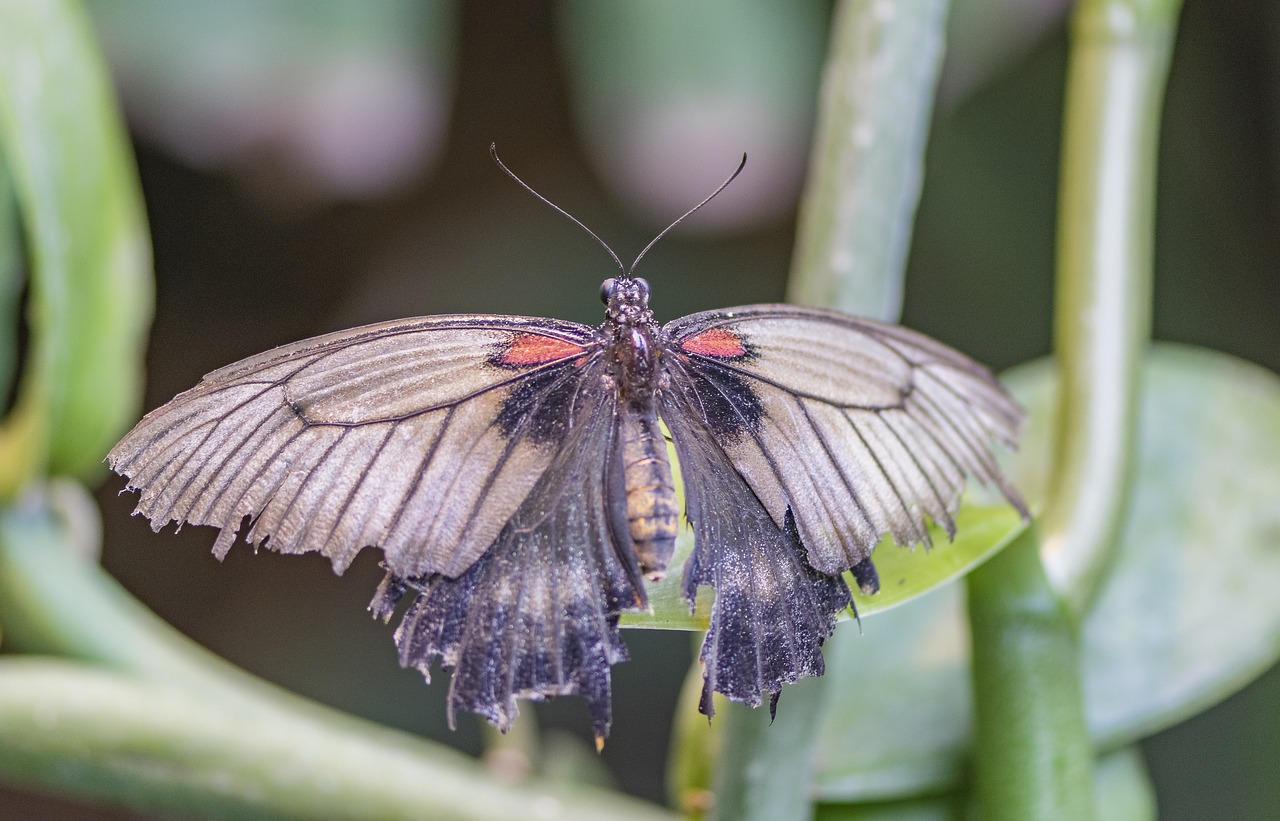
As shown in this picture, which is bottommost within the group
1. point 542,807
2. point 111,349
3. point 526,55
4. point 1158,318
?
point 542,807

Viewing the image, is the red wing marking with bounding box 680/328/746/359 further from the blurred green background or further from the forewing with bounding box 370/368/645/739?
the blurred green background

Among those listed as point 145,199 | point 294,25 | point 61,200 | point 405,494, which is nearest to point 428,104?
point 294,25

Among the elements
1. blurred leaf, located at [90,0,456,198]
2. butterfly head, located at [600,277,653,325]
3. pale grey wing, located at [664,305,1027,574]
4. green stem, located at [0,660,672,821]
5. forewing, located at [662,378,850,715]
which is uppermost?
blurred leaf, located at [90,0,456,198]

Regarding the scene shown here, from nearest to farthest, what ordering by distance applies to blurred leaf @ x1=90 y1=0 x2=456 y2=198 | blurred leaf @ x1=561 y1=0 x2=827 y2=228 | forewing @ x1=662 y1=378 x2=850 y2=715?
forewing @ x1=662 y1=378 x2=850 y2=715
blurred leaf @ x1=90 y1=0 x2=456 y2=198
blurred leaf @ x1=561 y1=0 x2=827 y2=228

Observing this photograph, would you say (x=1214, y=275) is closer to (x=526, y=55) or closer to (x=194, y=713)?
(x=526, y=55)

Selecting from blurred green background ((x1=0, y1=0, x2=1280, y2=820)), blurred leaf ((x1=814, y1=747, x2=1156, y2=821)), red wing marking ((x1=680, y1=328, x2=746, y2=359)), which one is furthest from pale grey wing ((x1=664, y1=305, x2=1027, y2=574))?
blurred green background ((x1=0, y1=0, x2=1280, y2=820))

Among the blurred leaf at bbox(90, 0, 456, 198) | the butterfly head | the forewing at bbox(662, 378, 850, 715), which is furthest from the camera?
the blurred leaf at bbox(90, 0, 456, 198)

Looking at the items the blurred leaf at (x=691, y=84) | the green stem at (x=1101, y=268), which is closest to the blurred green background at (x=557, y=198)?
the blurred leaf at (x=691, y=84)

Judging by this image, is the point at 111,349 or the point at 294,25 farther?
the point at 294,25

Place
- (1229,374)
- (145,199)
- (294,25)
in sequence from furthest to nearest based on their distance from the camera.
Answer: (145,199), (294,25), (1229,374)
